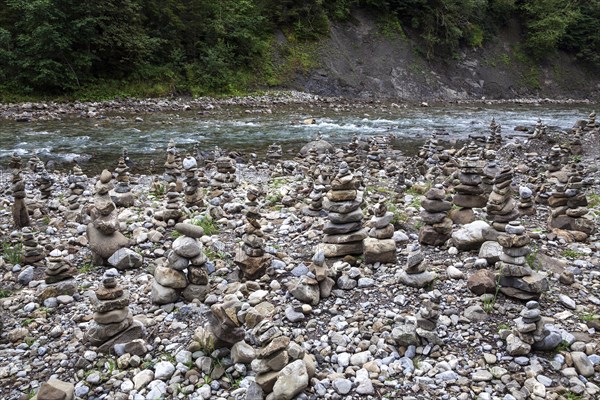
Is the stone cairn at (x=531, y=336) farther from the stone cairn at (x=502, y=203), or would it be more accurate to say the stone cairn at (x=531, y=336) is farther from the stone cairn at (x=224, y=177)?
the stone cairn at (x=224, y=177)

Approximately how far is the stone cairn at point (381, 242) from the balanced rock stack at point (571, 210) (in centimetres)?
335

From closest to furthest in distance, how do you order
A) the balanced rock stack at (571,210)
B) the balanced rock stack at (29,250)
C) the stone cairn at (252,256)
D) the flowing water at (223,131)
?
1. the stone cairn at (252,256)
2. the balanced rock stack at (29,250)
3. the balanced rock stack at (571,210)
4. the flowing water at (223,131)

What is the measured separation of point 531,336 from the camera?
169 inches

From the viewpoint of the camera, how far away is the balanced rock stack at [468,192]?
7719 mm

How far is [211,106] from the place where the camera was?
3091 cm

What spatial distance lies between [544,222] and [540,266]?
8.58 feet

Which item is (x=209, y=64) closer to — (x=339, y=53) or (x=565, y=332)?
(x=339, y=53)

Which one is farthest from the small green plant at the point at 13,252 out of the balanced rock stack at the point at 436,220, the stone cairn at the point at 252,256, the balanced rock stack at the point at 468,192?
the balanced rock stack at the point at 468,192

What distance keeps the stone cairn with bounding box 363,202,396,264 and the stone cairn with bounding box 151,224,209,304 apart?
2.32m

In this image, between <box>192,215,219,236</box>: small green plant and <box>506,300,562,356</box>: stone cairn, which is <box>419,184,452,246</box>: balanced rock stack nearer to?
<box>506,300,562,356</box>: stone cairn

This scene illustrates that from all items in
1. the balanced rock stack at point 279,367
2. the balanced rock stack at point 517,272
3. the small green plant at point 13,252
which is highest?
the balanced rock stack at point 517,272

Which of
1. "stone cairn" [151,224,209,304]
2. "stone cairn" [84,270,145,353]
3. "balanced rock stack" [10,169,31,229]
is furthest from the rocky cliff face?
"stone cairn" [84,270,145,353]

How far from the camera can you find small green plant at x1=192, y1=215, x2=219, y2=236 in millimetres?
8000

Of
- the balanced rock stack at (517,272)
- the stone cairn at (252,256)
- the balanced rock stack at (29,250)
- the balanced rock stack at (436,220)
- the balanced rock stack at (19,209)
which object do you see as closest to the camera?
the balanced rock stack at (517,272)
